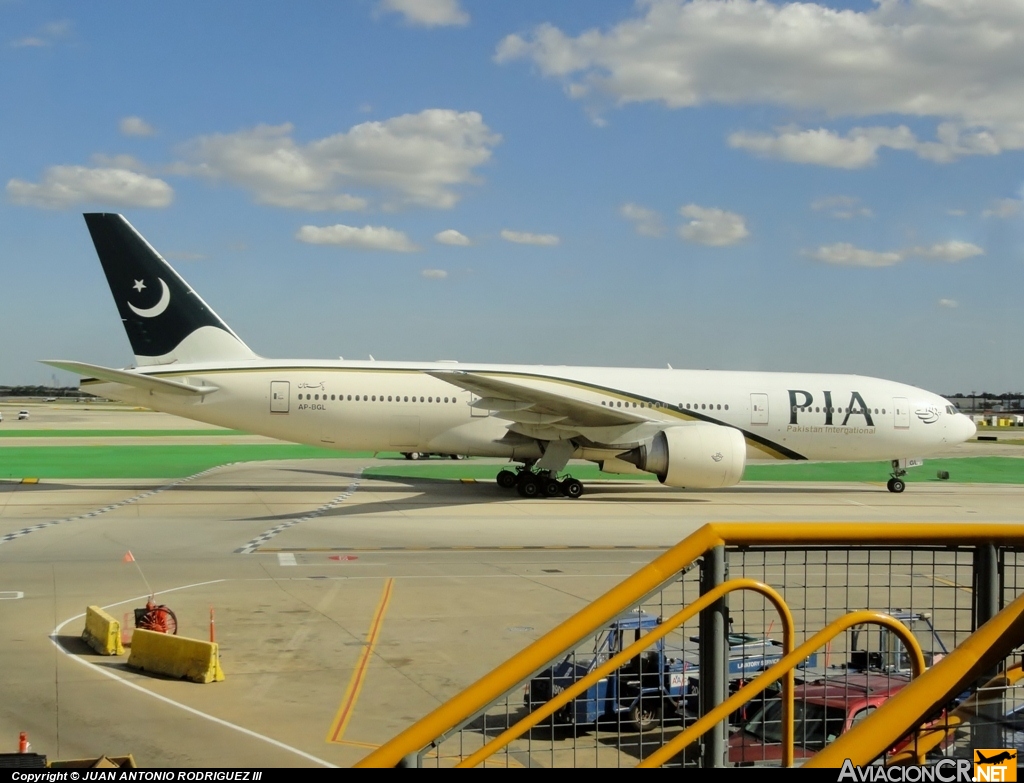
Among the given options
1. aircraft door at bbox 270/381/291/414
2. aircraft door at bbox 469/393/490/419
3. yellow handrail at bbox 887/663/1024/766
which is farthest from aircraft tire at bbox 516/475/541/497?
yellow handrail at bbox 887/663/1024/766

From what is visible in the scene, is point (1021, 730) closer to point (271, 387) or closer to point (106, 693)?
point (106, 693)

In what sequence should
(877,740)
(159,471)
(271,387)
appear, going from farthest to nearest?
(159,471) < (271,387) < (877,740)

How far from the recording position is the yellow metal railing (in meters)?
3.97

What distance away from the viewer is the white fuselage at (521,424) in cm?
2967

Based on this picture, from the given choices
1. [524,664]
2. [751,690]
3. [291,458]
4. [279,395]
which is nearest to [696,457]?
[279,395]

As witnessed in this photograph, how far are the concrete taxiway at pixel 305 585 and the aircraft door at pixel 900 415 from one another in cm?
234

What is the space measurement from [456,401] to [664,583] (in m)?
25.9

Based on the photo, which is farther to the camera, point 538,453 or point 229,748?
point 538,453

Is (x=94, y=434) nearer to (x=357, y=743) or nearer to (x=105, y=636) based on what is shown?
(x=105, y=636)

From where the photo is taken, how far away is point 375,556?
64.9ft

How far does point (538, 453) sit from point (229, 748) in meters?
21.4

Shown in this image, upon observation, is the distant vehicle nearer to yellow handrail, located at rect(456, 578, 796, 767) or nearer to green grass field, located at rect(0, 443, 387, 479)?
yellow handrail, located at rect(456, 578, 796, 767)

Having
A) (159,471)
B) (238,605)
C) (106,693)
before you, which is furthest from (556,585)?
(159,471)

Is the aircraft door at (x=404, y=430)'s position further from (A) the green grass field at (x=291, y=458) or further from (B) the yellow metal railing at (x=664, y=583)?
(B) the yellow metal railing at (x=664, y=583)
